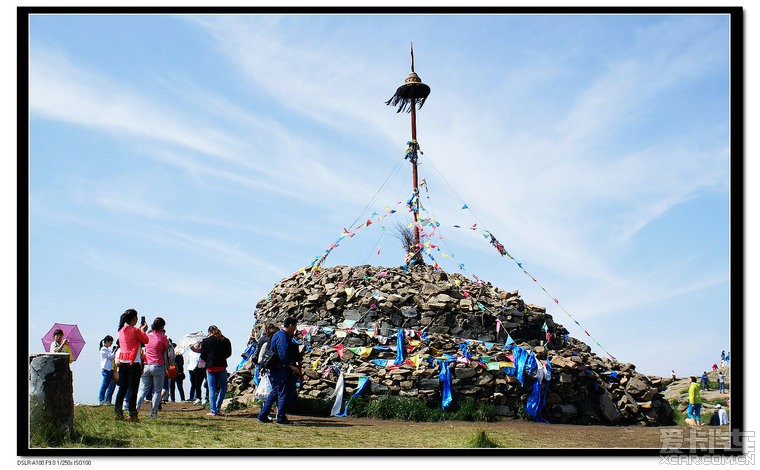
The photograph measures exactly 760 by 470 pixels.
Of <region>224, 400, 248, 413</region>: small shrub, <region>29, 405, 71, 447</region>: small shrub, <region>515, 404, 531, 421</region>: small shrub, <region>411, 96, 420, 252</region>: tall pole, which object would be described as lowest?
<region>515, 404, 531, 421</region>: small shrub

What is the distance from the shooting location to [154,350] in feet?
33.1

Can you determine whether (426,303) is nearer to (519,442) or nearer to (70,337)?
(519,442)

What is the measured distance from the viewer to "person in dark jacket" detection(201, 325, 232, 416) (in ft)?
37.7

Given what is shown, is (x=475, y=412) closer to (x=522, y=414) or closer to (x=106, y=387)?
(x=522, y=414)

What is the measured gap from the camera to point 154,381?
10297mm

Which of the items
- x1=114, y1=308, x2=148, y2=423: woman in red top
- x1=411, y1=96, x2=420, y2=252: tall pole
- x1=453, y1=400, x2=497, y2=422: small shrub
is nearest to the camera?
x1=114, y1=308, x2=148, y2=423: woman in red top

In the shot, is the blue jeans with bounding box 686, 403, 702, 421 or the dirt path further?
the blue jeans with bounding box 686, 403, 702, 421

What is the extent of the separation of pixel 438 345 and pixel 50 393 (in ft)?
27.2

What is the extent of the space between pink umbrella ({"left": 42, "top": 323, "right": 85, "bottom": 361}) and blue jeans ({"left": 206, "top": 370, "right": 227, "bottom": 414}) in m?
3.18

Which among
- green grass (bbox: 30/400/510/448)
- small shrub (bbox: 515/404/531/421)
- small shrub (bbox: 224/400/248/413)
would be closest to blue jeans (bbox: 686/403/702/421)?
small shrub (bbox: 515/404/531/421)

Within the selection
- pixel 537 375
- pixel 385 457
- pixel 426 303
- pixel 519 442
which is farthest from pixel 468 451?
pixel 426 303

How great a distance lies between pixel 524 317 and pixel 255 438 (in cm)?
938

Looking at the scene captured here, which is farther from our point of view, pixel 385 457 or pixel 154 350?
pixel 154 350

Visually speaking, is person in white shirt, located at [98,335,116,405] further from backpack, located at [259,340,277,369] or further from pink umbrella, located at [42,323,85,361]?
backpack, located at [259,340,277,369]
